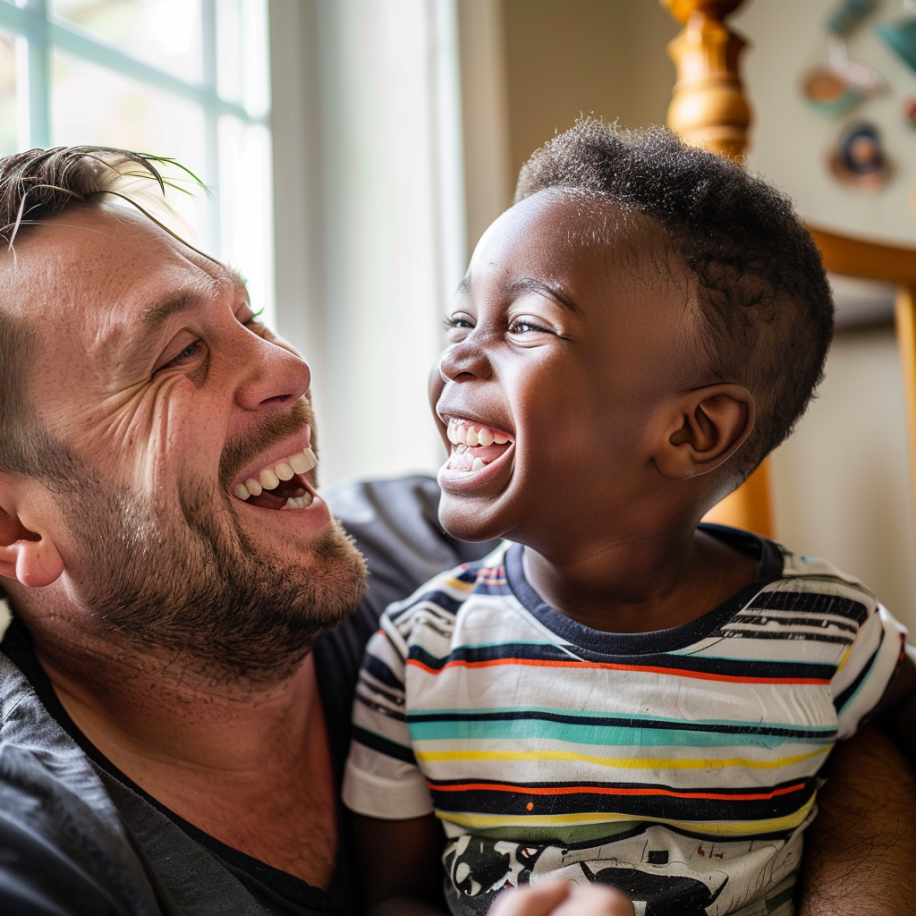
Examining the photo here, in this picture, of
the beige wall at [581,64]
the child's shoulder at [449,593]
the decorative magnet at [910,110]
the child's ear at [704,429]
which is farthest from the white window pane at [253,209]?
the decorative magnet at [910,110]

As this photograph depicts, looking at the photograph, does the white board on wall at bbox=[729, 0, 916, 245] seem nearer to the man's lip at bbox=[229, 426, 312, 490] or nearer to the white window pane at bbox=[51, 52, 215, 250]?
the white window pane at bbox=[51, 52, 215, 250]

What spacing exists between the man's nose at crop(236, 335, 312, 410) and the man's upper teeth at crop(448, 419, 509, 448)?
0.22 meters

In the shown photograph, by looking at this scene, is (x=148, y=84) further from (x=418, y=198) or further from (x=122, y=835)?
(x=122, y=835)

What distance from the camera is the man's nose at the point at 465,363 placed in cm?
93

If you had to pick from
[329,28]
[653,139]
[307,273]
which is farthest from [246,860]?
[329,28]

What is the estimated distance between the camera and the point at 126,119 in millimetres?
1659

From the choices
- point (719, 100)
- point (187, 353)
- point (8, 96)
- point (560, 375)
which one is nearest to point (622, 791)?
point (560, 375)

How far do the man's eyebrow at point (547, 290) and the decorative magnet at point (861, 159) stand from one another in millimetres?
1972

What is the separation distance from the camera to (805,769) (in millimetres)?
976

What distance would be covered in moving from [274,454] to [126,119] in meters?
0.92

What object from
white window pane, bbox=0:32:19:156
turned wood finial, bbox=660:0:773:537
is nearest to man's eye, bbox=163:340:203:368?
white window pane, bbox=0:32:19:156

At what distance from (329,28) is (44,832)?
5.79 feet

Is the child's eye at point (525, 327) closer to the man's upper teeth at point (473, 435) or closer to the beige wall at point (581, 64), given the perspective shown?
the man's upper teeth at point (473, 435)

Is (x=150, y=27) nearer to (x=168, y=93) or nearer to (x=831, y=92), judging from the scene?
(x=168, y=93)
